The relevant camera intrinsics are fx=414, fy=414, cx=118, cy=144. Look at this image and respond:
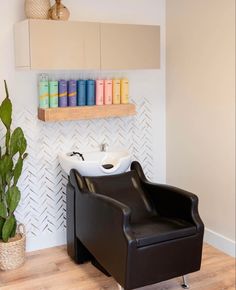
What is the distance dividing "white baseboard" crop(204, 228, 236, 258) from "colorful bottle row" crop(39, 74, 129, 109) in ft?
4.11

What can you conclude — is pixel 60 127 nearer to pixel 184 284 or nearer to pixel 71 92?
pixel 71 92

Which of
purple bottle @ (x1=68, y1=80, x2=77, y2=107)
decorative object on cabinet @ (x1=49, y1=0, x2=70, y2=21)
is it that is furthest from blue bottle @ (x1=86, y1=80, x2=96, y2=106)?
decorative object on cabinet @ (x1=49, y1=0, x2=70, y2=21)

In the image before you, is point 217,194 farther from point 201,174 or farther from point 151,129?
point 151,129

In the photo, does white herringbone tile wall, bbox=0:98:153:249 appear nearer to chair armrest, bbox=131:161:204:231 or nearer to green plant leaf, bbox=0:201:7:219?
green plant leaf, bbox=0:201:7:219

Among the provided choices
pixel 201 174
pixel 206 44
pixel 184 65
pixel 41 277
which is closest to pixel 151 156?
pixel 201 174

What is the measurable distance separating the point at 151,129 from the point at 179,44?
75 cm

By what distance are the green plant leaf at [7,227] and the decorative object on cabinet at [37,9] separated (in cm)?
139

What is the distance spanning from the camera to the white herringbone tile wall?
10.3ft

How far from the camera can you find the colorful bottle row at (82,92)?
118 inches

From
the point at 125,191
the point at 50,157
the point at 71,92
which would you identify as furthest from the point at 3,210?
the point at 71,92

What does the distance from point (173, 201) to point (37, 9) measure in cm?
159

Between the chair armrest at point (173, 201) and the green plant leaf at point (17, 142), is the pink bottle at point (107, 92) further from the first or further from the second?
the green plant leaf at point (17, 142)

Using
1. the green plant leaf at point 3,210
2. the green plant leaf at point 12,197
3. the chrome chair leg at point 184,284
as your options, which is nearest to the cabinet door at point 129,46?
the green plant leaf at point 12,197

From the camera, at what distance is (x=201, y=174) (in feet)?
10.8
